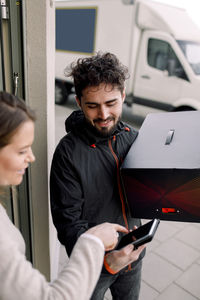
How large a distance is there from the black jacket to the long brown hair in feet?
1.53

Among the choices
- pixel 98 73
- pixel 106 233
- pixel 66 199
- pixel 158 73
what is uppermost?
pixel 98 73

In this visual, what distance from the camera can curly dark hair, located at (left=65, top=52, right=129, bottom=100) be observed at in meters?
1.29

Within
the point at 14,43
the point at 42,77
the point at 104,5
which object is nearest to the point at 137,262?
the point at 42,77

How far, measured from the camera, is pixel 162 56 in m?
5.88

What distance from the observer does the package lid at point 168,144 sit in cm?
119

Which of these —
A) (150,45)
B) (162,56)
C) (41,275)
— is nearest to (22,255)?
(41,275)

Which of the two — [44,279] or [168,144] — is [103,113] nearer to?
[168,144]

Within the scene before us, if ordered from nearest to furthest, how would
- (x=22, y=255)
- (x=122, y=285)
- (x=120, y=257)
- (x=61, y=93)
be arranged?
(x=22, y=255), (x=120, y=257), (x=122, y=285), (x=61, y=93)

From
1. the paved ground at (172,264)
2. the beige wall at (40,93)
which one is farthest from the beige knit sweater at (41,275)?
the paved ground at (172,264)

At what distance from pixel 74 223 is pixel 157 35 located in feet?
17.6

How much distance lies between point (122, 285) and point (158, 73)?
4998 millimetres

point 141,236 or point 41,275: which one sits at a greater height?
point 41,275

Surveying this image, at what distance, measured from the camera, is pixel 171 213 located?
1.31 meters

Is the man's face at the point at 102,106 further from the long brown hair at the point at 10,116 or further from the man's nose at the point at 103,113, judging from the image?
the long brown hair at the point at 10,116
